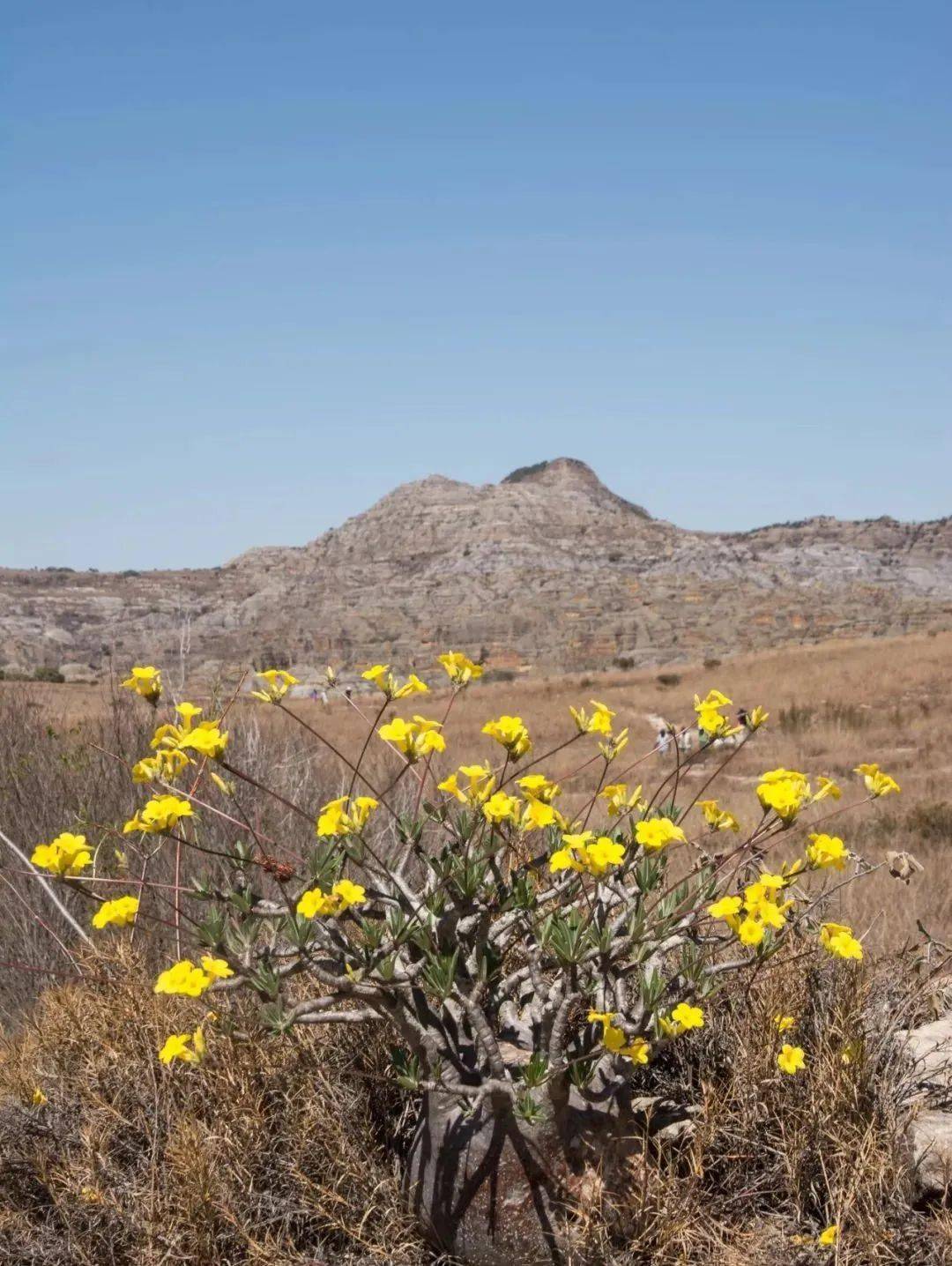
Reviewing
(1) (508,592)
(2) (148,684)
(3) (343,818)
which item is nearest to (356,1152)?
(3) (343,818)

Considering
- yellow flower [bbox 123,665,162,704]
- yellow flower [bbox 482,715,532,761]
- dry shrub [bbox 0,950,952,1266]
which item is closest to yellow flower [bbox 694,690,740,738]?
yellow flower [bbox 482,715,532,761]

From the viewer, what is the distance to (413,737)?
2.28 m

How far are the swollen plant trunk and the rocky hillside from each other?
4194cm

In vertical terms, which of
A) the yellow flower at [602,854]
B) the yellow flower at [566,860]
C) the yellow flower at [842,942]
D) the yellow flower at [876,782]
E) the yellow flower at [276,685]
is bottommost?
the yellow flower at [842,942]

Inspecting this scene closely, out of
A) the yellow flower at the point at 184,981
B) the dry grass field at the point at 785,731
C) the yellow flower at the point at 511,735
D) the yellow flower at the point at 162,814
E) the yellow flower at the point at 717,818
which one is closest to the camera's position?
the yellow flower at the point at 184,981

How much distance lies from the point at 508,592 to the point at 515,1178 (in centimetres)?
7073

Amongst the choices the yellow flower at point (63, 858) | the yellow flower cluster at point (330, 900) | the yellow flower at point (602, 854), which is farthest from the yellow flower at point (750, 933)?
the yellow flower at point (63, 858)

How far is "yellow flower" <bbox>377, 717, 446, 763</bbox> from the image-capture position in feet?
7.27

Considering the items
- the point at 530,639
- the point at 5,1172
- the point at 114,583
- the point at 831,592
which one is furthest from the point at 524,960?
A: the point at 114,583

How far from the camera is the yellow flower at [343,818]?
6.80ft

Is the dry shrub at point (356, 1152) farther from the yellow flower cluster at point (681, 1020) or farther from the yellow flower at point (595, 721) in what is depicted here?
the yellow flower at point (595, 721)

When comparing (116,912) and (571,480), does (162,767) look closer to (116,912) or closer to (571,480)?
(116,912)

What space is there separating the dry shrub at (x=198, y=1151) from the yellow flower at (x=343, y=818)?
0.82m

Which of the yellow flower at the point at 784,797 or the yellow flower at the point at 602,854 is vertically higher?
the yellow flower at the point at 784,797
